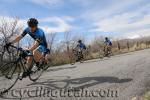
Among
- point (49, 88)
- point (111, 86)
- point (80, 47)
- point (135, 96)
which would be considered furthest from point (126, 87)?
point (80, 47)

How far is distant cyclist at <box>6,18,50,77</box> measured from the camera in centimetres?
927

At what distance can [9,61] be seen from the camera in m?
8.73

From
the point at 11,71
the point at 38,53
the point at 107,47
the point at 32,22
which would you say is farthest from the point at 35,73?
the point at 107,47

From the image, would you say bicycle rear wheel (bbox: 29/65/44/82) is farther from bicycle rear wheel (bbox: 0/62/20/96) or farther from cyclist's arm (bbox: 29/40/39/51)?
bicycle rear wheel (bbox: 0/62/20/96)

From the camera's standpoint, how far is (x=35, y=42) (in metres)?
9.48

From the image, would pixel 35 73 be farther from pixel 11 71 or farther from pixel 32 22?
pixel 32 22

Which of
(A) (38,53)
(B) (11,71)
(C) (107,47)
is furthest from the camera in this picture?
(C) (107,47)

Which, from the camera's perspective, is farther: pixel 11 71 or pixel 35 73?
pixel 35 73

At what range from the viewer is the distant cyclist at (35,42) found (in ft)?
30.4

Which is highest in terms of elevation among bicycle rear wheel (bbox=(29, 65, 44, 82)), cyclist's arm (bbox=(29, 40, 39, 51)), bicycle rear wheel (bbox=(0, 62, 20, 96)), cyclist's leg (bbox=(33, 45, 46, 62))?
cyclist's arm (bbox=(29, 40, 39, 51))

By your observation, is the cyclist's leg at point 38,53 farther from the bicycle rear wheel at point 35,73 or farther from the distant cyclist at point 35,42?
the bicycle rear wheel at point 35,73

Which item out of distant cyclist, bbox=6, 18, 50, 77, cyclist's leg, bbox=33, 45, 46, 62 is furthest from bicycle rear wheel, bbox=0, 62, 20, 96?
cyclist's leg, bbox=33, 45, 46, 62

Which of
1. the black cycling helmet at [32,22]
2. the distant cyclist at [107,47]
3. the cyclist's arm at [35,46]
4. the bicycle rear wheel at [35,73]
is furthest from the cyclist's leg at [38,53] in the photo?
the distant cyclist at [107,47]

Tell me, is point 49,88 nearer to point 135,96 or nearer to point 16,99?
point 16,99
